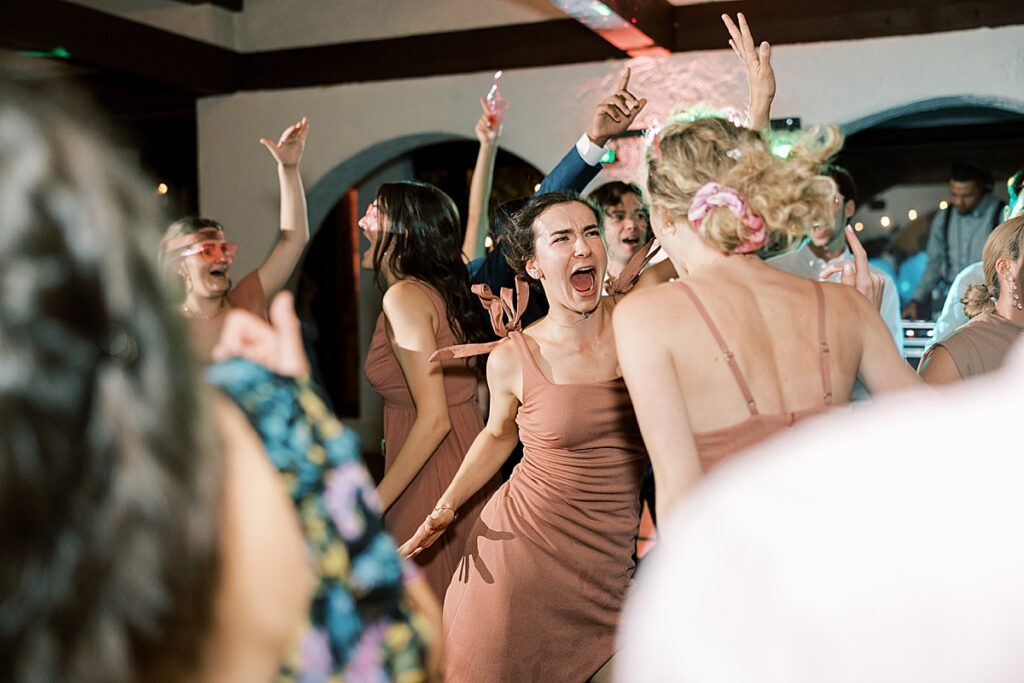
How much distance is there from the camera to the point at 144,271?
0.80 meters

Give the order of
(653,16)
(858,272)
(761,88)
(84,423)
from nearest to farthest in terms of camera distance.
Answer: (84,423), (761,88), (858,272), (653,16)

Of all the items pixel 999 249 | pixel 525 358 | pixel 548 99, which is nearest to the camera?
pixel 525 358

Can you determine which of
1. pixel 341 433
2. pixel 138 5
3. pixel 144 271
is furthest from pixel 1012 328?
pixel 138 5

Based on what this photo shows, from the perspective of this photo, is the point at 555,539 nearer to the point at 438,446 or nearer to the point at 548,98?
the point at 438,446

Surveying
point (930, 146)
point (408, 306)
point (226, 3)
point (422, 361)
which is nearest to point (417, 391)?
point (422, 361)

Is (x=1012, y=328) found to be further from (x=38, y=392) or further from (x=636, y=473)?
(x=38, y=392)

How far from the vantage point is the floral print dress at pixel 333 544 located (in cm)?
91

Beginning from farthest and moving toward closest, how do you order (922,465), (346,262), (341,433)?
(346,262)
(922,465)
(341,433)

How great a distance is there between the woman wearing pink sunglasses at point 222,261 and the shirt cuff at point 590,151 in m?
0.84

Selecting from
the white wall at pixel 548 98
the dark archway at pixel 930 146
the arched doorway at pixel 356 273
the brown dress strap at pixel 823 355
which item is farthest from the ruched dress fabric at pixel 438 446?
the dark archway at pixel 930 146

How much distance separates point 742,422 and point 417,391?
143cm

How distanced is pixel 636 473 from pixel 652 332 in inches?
31.8

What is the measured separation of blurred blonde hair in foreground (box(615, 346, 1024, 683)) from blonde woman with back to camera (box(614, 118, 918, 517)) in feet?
0.17

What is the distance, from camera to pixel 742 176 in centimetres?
179
